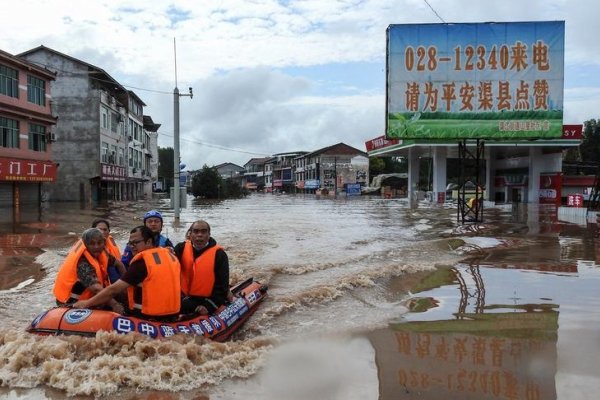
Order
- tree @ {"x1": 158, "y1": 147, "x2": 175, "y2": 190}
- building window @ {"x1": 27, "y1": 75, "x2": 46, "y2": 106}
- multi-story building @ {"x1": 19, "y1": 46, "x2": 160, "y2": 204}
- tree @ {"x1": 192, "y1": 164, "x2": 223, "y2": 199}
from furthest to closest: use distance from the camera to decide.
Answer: tree @ {"x1": 158, "y1": 147, "x2": 175, "y2": 190} < tree @ {"x1": 192, "y1": 164, "x2": 223, "y2": 199} < multi-story building @ {"x1": 19, "y1": 46, "x2": 160, "y2": 204} < building window @ {"x1": 27, "y1": 75, "x2": 46, "y2": 106}

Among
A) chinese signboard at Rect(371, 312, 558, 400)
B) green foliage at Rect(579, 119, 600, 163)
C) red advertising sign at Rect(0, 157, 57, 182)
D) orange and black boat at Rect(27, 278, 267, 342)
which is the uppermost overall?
green foliage at Rect(579, 119, 600, 163)

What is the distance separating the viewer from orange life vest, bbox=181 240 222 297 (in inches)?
257

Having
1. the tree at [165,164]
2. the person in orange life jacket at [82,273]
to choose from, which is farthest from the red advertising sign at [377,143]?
the tree at [165,164]

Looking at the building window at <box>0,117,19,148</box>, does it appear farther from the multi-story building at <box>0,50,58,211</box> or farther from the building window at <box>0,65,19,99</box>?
the building window at <box>0,65,19,99</box>

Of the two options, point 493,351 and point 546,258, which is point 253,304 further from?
point 546,258

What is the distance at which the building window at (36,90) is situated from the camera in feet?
105

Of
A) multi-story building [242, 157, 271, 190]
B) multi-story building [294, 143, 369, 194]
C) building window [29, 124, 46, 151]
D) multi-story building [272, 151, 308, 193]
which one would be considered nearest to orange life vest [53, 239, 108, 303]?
building window [29, 124, 46, 151]

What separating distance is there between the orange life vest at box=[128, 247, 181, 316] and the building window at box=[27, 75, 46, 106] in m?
30.8

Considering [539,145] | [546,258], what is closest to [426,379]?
[546,258]

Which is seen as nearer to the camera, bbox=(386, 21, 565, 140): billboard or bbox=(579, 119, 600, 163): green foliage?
bbox=(386, 21, 565, 140): billboard

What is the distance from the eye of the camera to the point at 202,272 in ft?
21.5

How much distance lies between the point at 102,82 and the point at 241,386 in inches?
1829

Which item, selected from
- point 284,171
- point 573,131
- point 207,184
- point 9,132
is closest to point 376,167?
point 284,171

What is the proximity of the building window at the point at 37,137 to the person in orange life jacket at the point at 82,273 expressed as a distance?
29928 mm
